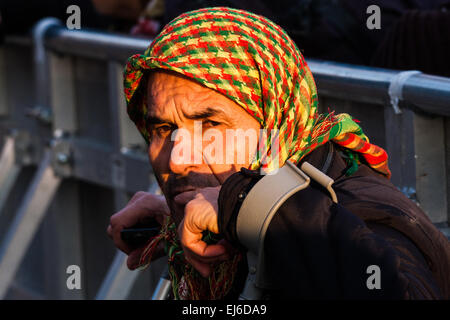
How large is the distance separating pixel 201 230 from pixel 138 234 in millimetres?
633

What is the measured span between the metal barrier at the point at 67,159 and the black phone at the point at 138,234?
0.81 m

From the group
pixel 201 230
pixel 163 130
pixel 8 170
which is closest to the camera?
pixel 201 230

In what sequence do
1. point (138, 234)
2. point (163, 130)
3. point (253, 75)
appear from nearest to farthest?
point (253, 75) < point (163, 130) < point (138, 234)

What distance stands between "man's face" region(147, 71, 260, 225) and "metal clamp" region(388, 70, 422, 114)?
0.66 meters

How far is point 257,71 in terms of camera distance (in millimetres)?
2006

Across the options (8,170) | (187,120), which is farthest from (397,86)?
(8,170)

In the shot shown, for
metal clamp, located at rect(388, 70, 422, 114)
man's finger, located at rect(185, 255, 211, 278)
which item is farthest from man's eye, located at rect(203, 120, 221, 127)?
metal clamp, located at rect(388, 70, 422, 114)

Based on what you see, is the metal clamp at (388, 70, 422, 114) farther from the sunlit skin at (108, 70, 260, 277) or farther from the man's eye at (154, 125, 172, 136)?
the man's eye at (154, 125, 172, 136)

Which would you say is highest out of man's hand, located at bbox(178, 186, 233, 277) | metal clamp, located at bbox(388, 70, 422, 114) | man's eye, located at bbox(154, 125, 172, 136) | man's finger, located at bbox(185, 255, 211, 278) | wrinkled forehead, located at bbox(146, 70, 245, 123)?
metal clamp, located at bbox(388, 70, 422, 114)

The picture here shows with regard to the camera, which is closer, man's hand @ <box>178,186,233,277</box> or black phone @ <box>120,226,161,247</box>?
man's hand @ <box>178,186,233,277</box>

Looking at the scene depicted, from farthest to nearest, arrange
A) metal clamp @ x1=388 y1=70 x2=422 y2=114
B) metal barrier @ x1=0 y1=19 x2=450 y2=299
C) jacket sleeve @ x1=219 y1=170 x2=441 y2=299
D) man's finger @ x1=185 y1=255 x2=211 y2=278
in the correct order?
metal barrier @ x1=0 y1=19 x2=450 y2=299 < metal clamp @ x1=388 y1=70 x2=422 y2=114 < man's finger @ x1=185 y1=255 x2=211 y2=278 < jacket sleeve @ x1=219 y1=170 x2=441 y2=299

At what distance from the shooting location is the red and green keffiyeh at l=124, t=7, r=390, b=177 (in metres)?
1.98

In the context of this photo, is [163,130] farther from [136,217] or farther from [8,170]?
[8,170]
